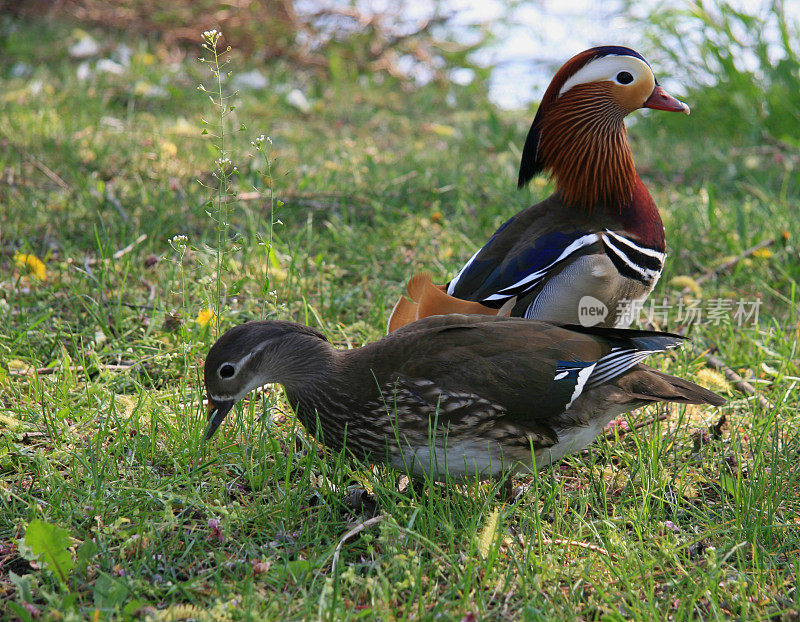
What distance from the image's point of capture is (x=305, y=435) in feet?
9.92

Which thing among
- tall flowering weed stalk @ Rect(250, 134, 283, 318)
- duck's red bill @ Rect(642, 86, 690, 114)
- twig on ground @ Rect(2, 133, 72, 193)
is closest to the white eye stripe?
duck's red bill @ Rect(642, 86, 690, 114)

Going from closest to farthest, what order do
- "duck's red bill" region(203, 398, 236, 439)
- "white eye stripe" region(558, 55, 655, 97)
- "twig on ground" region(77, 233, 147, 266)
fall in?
"duck's red bill" region(203, 398, 236, 439) < "white eye stripe" region(558, 55, 655, 97) < "twig on ground" region(77, 233, 147, 266)

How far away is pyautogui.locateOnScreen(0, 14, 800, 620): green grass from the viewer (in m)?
2.26

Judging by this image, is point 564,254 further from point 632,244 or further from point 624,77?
point 624,77

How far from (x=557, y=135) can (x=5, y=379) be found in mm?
2562

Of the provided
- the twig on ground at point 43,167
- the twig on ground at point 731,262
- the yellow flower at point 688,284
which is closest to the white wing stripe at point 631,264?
the yellow flower at point 688,284

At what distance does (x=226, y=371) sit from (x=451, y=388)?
2.43 ft

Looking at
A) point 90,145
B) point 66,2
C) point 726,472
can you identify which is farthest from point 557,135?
point 66,2

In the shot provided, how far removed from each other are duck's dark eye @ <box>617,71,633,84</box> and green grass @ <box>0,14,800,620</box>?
4.24ft

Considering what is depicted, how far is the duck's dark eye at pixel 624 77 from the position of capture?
3.57 metres

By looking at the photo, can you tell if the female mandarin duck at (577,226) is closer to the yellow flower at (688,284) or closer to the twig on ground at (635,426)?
the twig on ground at (635,426)

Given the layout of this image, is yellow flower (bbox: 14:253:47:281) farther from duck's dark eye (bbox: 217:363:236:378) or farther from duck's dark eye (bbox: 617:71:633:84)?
duck's dark eye (bbox: 617:71:633:84)

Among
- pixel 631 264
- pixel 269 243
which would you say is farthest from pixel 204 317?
pixel 631 264

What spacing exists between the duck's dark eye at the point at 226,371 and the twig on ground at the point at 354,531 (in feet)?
2.13
